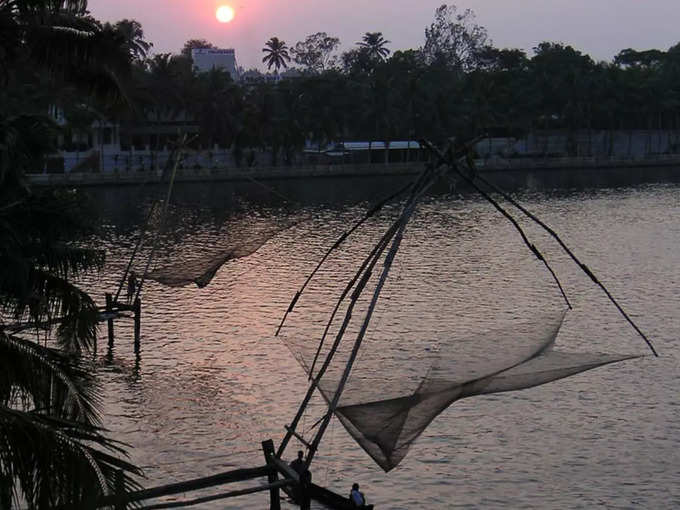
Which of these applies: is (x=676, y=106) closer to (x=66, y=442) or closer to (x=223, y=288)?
(x=223, y=288)

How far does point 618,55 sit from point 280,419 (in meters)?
144

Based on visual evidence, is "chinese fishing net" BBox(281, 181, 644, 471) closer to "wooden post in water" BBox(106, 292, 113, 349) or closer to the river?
the river

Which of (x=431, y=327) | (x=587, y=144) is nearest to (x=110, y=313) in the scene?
(x=431, y=327)

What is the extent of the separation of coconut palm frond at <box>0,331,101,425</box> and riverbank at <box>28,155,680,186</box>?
177 feet

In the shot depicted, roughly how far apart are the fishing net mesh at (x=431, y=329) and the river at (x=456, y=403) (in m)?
0.21

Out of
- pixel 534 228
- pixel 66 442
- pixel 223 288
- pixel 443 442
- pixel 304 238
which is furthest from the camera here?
pixel 534 228

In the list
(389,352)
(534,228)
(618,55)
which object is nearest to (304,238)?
(534,228)

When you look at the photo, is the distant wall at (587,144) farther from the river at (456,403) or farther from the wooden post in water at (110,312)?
the wooden post in water at (110,312)

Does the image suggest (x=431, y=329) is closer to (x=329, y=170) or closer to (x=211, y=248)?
(x=211, y=248)

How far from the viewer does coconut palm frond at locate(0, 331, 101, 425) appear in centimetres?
1096

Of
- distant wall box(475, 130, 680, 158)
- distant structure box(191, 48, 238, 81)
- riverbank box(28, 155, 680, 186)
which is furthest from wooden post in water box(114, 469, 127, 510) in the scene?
distant structure box(191, 48, 238, 81)

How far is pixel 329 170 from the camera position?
92.3m

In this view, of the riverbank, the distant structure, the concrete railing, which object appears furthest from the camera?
the distant structure

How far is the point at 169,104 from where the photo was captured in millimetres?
86062
